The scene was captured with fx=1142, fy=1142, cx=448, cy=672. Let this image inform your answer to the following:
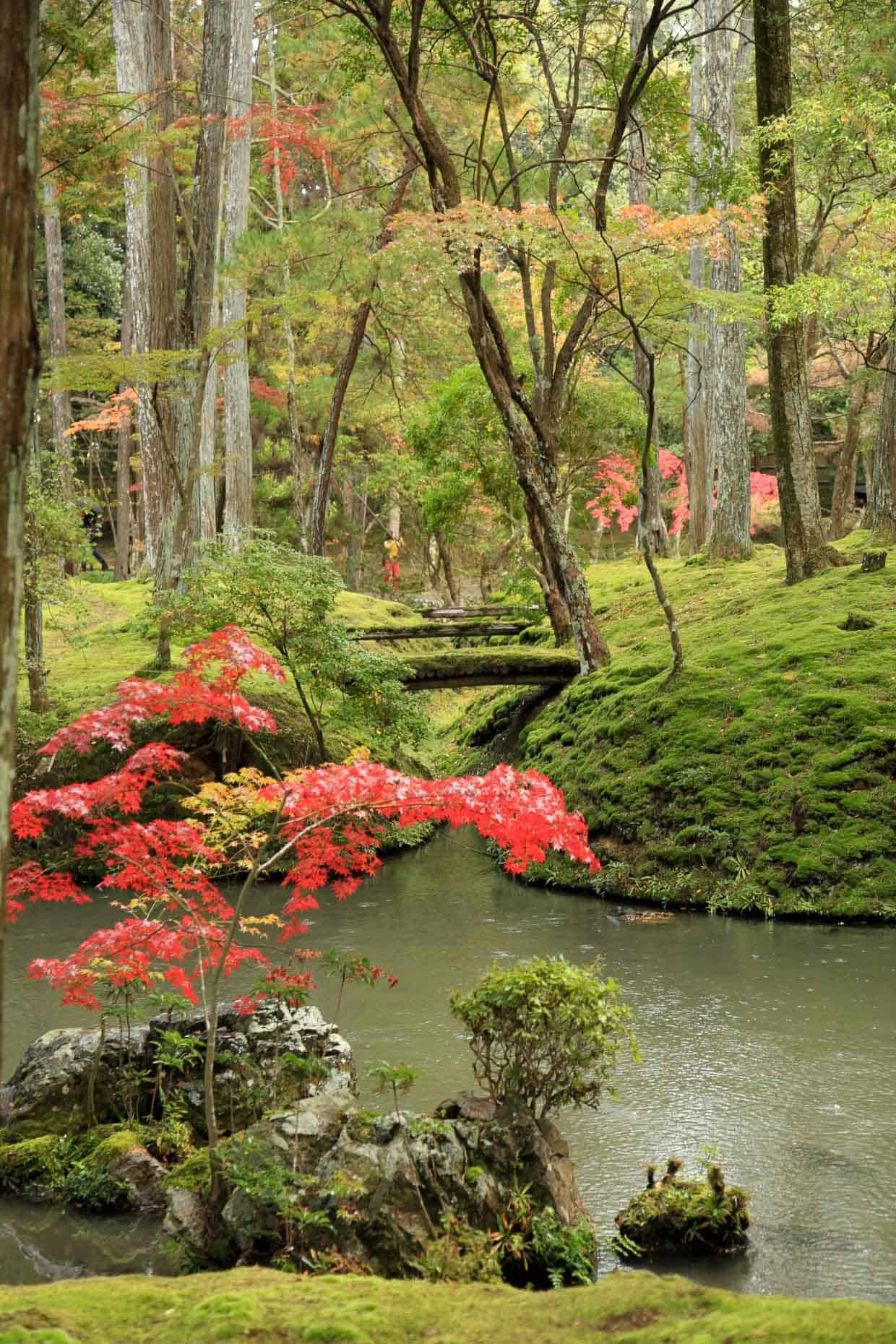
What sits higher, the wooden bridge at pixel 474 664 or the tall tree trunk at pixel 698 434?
the tall tree trunk at pixel 698 434

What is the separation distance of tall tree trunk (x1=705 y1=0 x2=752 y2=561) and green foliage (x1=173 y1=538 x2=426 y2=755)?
6.94 meters

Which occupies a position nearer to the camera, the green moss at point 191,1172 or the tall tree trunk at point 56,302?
the green moss at point 191,1172

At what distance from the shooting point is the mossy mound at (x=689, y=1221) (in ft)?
14.2

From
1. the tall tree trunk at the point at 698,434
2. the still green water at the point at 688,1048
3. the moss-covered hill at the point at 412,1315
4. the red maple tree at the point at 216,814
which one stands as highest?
the tall tree trunk at the point at 698,434

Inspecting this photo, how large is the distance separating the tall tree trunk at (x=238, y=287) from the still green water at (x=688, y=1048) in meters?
6.77

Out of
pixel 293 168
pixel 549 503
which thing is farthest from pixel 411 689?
pixel 293 168

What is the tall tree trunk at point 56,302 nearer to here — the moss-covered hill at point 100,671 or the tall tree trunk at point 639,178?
the moss-covered hill at point 100,671

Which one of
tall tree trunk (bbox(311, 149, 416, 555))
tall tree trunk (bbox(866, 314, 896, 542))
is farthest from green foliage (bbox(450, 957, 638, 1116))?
tall tree trunk (bbox(311, 149, 416, 555))

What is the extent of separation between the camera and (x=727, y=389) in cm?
1678

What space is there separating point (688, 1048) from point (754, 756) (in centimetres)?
456

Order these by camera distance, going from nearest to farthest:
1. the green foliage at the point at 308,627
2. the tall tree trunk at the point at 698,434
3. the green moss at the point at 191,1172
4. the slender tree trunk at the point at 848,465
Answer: the green moss at the point at 191,1172 < the green foliage at the point at 308,627 < the slender tree trunk at the point at 848,465 < the tall tree trunk at the point at 698,434

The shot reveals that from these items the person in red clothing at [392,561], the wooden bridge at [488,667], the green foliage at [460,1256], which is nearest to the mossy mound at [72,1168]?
the green foliage at [460,1256]

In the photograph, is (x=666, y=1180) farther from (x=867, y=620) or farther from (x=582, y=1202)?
(x=867, y=620)

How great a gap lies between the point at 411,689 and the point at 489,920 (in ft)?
15.8
